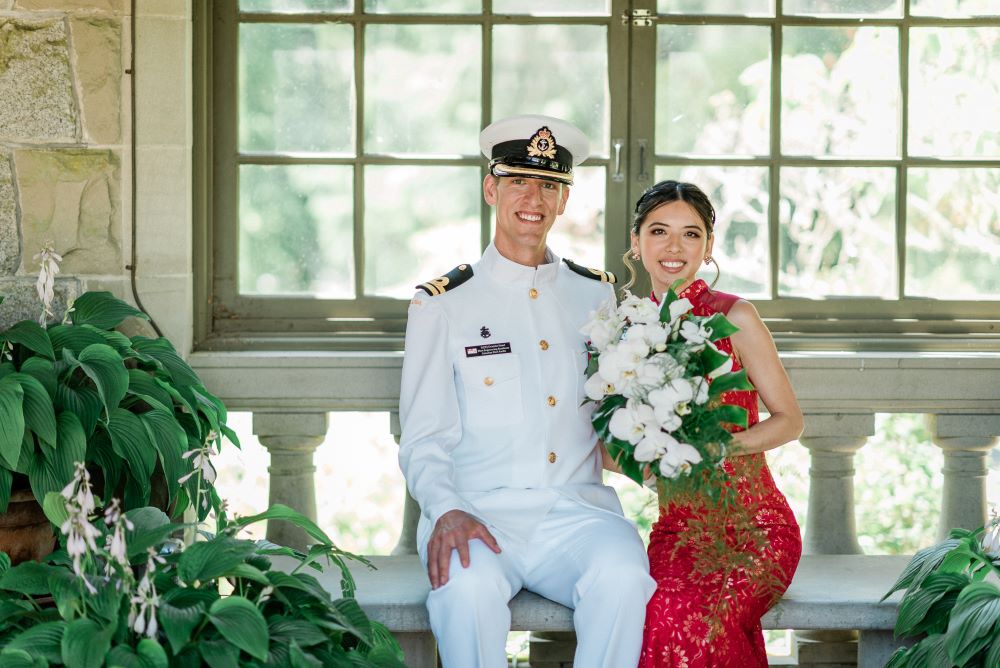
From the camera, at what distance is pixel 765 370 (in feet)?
9.68

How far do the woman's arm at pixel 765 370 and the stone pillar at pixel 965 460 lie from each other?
86 centimetres

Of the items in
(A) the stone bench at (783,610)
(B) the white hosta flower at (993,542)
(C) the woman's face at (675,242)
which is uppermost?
(C) the woman's face at (675,242)

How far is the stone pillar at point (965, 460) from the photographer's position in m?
3.57

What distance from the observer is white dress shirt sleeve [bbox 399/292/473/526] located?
2930mm

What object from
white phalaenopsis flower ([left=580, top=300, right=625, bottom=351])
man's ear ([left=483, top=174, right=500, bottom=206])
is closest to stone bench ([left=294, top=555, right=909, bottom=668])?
white phalaenopsis flower ([left=580, top=300, right=625, bottom=351])

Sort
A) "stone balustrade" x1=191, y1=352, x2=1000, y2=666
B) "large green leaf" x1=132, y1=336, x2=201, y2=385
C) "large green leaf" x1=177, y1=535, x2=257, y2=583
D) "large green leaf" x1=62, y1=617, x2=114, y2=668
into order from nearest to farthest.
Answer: "large green leaf" x1=62, y1=617, x2=114, y2=668 < "large green leaf" x1=177, y1=535, x2=257, y2=583 < "large green leaf" x1=132, y1=336, x2=201, y2=385 < "stone balustrade" x1=191, y1=352, x2=1000, y2=666

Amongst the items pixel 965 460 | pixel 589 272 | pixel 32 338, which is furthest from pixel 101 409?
pixel 965 460

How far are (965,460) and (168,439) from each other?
2.30 m

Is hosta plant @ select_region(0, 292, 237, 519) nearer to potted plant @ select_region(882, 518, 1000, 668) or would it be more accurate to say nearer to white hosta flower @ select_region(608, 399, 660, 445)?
white hosta flower @ select_region(608, 399, 660, 445)

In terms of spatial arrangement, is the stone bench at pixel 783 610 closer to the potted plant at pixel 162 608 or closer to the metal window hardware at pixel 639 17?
the potted plant at pixel 162 608

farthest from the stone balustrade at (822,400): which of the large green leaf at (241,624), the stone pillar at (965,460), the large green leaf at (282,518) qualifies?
the large green leaf at (241,624)

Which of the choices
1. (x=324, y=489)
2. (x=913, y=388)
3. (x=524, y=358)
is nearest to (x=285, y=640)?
(x=524, y=358)

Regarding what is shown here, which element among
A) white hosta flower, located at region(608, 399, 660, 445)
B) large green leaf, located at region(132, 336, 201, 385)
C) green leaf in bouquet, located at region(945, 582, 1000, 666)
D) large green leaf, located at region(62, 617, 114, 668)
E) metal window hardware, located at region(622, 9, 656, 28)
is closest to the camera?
large green leaf, located at region(62, 617, 114, 668)

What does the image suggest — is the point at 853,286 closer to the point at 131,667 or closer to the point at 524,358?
the point at 524,358
